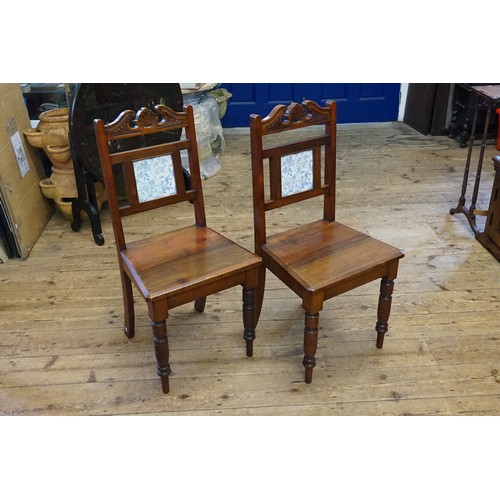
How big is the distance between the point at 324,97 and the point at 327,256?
321cm

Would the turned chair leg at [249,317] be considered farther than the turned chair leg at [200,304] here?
No

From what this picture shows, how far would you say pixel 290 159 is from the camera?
1.77 m

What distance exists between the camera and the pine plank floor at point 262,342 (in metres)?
1.73

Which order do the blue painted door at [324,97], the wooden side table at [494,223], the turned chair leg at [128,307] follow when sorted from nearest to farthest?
the turned chair leg at [128,307] < the wooden side table at [494,223] < the blue painted door at [324,97]

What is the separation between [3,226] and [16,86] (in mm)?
776

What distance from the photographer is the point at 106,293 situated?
7.52 feet

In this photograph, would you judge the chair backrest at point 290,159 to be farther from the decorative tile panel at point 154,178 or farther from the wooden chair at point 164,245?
the decorative tile panel at point 154,178

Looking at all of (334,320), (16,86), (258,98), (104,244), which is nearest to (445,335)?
(334,320)

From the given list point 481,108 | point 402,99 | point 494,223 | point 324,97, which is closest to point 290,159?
point 494,223

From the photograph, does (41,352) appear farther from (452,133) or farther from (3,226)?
(452,133)

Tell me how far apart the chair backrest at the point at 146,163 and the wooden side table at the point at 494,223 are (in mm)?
1561

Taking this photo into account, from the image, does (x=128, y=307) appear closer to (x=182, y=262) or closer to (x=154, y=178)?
(x=182, y=262)

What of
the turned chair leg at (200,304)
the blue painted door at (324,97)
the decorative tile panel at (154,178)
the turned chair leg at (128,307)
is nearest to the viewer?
the decorative tile panel at (154,178)

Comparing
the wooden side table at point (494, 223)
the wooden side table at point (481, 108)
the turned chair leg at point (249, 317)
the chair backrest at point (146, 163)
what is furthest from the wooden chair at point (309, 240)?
the wooden side table at point (481, 108)
